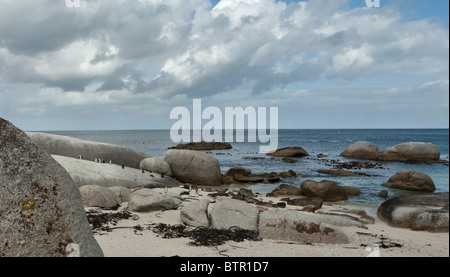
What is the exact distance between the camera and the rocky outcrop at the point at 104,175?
14250 mm

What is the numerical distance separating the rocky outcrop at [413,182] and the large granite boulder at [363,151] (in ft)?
69.9

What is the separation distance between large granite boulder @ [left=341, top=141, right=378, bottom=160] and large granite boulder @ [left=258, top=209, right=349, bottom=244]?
120ft

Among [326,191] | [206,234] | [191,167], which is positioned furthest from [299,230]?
[191,167]

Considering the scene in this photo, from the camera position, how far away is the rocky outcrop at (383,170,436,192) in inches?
761

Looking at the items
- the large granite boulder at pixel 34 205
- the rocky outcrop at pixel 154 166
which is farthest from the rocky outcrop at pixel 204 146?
the large granite boulder at pixel 34 205

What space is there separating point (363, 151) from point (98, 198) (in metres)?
38.5

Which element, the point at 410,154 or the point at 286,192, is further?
the point at 410,154

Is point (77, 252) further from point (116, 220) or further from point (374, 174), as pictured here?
point (374, 174)

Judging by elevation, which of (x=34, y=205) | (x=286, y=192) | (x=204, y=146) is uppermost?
(x=34, y=205)

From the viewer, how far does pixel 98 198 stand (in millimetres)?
10430

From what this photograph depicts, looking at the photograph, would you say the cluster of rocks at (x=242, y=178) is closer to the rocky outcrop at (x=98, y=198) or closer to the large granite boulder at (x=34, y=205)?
the rocky outcrop at (x=98, y=198)

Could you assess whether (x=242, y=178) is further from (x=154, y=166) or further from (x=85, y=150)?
(x=85, y=150)

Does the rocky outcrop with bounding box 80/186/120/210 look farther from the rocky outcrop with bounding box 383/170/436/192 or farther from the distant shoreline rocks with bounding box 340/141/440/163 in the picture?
the distant shoreline rocks with bounding box 340/141/440/163

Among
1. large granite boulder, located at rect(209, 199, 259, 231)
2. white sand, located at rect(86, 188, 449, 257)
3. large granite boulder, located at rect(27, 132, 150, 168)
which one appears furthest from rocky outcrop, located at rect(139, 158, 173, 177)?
large granite boulder, located at rect(209, 199, 259, 231)
